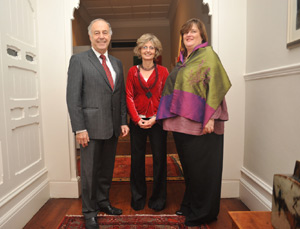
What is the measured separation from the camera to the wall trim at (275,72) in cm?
149

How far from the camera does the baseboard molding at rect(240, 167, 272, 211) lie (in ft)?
6.19

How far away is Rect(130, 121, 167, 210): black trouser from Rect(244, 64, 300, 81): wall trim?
91 centimetres

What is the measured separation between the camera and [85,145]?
183cm

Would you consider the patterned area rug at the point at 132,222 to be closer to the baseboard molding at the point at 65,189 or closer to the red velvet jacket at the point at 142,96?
the baseboard molding at the point at 65,189

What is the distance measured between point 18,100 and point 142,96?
100cm

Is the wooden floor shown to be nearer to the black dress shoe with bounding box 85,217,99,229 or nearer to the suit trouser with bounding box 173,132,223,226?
the suit trouser with bounding box 173,132,223,226

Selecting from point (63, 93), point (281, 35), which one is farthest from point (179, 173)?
point (281, 35)

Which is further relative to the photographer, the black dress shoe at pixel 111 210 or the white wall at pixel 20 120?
the black dress shoe at pixel 111 210

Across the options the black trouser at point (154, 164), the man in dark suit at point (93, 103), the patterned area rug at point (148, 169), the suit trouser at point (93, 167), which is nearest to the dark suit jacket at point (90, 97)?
the man in dark suit at point (93, 103)

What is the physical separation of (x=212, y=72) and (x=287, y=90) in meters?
0.50

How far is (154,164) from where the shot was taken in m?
2.13

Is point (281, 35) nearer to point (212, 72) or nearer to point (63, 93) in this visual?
point (212, 72)

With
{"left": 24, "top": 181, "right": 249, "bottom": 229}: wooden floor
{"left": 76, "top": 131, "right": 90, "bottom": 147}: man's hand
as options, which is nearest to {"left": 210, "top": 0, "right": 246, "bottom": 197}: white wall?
{"left": 24, "top": 181, "right": 249, "bottom": 229}: wooden floor

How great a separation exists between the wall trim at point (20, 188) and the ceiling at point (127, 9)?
14.5ft
